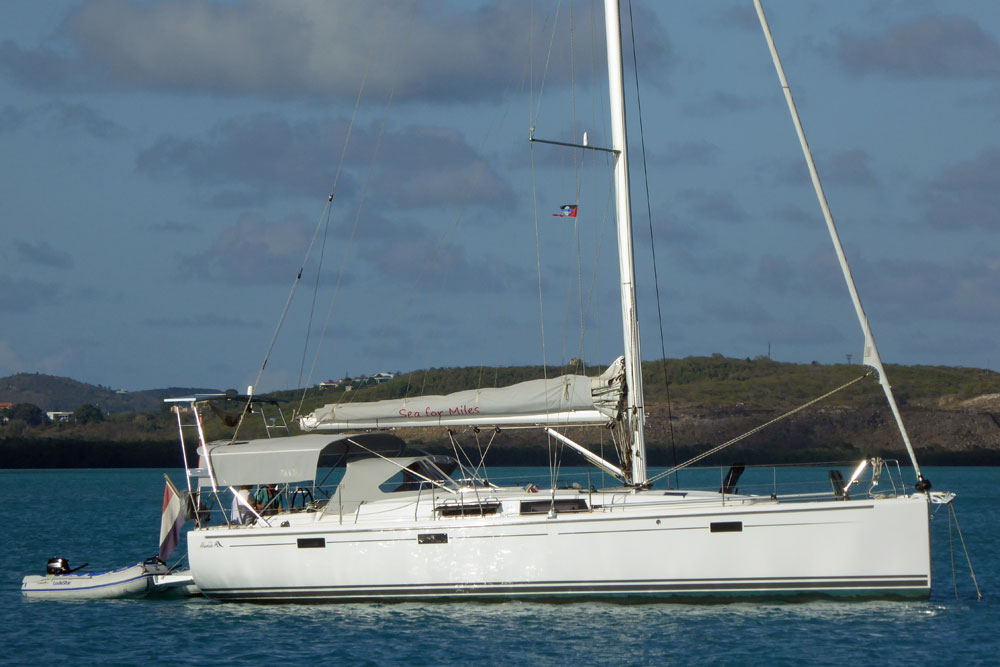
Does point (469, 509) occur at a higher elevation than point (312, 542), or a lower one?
higher

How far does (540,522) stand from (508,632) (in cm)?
177

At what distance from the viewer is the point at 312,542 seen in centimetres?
1805

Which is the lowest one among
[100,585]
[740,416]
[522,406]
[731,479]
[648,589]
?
[648,589]

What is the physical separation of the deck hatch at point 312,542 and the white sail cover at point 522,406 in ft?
7.78

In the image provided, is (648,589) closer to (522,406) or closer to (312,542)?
(522,406)

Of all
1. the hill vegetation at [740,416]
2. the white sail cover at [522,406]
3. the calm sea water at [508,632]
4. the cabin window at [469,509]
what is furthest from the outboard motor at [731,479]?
the hill vegetation at [740,416]

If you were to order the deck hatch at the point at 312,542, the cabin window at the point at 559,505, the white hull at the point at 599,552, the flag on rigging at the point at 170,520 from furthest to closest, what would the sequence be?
1. the flag on rigging at the point at 170,520
2. the deck hatch at the point at 312,542
3. the cabin window at the point at 559,505
4. the white hull at the point at 599,552

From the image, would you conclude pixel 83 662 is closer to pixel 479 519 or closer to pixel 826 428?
pixel 479 519

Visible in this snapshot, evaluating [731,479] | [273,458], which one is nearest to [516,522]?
[731,479]

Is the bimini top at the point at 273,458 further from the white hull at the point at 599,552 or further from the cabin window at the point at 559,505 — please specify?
the cabin window at the point at 559,505

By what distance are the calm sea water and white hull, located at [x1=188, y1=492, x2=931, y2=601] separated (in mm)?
332

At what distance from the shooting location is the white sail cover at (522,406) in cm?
1872

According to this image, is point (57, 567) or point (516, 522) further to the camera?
point (57, 567)

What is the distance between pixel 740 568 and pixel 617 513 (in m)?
1.92
